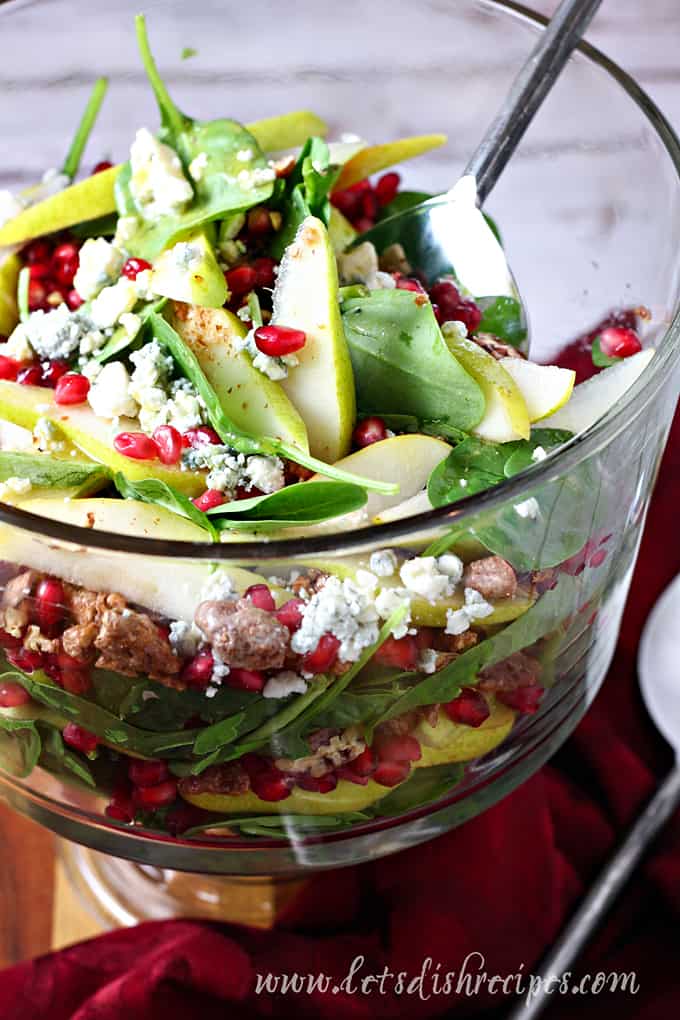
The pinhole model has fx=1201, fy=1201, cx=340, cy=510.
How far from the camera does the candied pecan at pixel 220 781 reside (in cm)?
100

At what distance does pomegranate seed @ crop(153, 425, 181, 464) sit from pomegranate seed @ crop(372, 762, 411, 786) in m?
0.33

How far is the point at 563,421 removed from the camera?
1.16 m

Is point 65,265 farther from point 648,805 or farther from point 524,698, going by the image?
point 648,805

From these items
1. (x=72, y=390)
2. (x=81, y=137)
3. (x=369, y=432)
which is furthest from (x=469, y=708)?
(x=81, y=137)

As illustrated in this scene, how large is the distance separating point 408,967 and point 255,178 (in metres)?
0.86

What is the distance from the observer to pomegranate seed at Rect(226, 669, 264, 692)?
898mm

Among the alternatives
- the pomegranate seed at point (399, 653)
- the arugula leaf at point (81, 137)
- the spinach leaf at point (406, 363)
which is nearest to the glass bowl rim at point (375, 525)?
the pomegranate seed at point (399, 653)

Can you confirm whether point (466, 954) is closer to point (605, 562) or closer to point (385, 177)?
point (605, 562)

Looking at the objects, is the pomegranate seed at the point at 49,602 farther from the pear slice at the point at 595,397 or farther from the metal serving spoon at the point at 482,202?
the metal serving spoon at the point at 482,202

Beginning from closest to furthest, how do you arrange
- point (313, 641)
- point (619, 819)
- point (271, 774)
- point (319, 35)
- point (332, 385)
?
1. point (313, 641)
2. point (271, 774)
3. point (332, 385)
4. point (619, 819)
5. point (319, 35)

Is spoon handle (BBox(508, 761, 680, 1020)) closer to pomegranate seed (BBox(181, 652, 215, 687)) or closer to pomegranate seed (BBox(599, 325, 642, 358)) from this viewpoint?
pomegranate seed (BBox(599, 325, 642, 358))

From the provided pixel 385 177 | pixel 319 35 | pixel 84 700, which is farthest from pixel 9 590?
pixel 319 35

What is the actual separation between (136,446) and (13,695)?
24 centimetres

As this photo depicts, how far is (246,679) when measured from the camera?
2.97 feet
